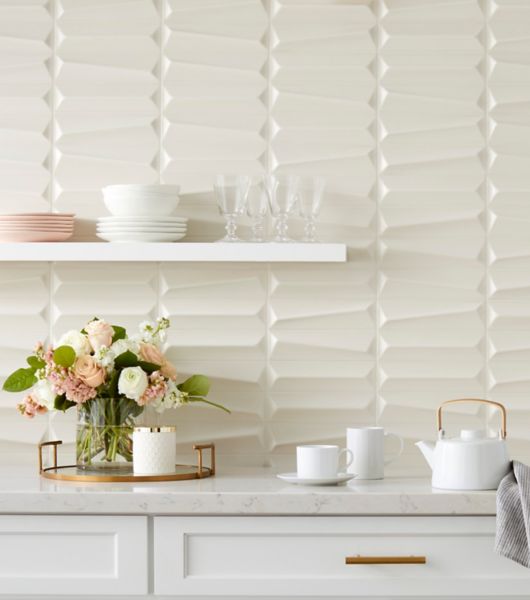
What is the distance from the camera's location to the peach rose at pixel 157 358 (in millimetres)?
2535

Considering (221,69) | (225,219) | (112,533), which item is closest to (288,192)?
(225,219)

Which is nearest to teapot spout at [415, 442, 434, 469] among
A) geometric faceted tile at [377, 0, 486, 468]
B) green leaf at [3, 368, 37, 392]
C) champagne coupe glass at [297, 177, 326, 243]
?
geometric faceted tile at [377, 0, 486, 468]

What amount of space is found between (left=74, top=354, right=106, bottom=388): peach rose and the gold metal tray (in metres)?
0.21

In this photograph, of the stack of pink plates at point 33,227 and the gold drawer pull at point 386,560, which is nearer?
the gold drawer pull at point 386,560

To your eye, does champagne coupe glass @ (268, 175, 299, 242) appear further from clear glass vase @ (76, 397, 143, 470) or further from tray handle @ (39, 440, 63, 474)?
tray handle @ (39, 440, 63, 474)

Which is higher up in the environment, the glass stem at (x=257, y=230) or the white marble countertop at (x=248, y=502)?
the glass stem at (x=257, y=230)

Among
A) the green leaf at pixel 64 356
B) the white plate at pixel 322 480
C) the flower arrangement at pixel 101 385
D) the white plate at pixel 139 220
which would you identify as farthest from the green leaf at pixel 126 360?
the white plate at pixel 322 480

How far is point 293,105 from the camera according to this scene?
280 cm

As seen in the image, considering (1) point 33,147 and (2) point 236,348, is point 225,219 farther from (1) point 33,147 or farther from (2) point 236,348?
(1) point 33,147

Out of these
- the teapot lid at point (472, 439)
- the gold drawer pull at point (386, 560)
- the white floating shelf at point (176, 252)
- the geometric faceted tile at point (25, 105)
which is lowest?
the gold drawer pull at point (386, 560)

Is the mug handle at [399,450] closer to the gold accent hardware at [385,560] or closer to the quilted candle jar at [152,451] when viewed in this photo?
the gold accent hardware at [385,560]

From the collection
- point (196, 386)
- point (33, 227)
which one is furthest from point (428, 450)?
point (33, 227)

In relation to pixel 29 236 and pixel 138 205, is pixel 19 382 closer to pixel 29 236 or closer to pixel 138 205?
pixel 29 236

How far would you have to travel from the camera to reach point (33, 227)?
266 cm
